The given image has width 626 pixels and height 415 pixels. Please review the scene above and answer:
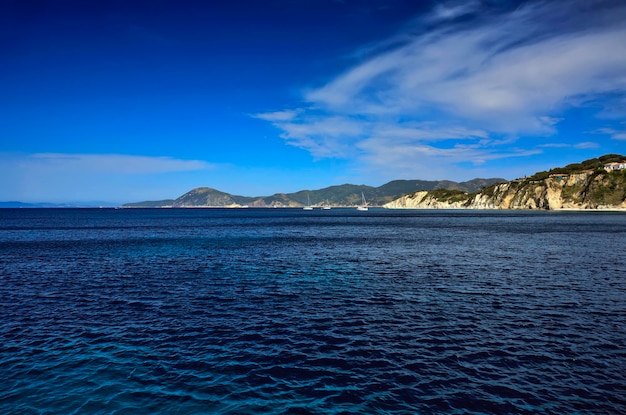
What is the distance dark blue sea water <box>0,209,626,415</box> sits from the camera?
49.9ft

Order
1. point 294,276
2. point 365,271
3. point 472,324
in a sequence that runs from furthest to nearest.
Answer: point 365,271 < point 294,276 < point 472,324

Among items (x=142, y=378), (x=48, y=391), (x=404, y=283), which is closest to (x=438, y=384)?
(x=142, y=378)

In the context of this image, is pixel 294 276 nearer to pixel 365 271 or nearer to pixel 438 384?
pixel 365 271

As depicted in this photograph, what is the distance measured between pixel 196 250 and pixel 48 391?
51935 millimetres

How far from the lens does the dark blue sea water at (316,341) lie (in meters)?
15.2

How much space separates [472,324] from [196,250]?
5271 cm

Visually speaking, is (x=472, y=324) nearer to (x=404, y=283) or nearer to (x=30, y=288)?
(x=404, y=283)

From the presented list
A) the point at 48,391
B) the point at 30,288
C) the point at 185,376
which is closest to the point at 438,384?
the point at 185,376

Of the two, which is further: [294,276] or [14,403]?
[294,276]

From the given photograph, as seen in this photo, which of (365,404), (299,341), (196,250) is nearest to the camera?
(365,404)

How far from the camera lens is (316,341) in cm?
2166

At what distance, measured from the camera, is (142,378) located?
56.4 ft

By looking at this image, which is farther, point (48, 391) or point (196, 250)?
point (196, 250)

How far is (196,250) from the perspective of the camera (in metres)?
67.1
